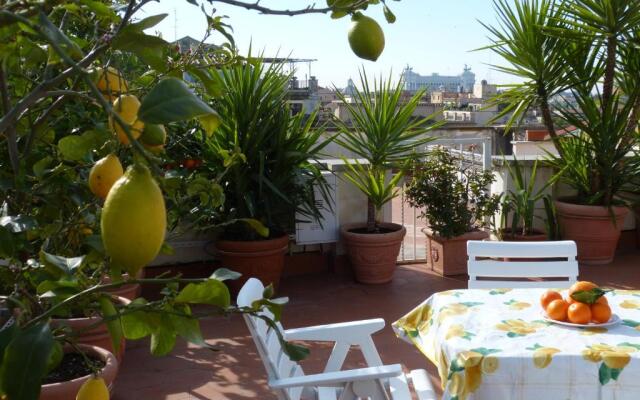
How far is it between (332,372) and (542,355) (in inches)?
24.7

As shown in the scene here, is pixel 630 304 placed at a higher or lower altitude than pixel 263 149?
lower

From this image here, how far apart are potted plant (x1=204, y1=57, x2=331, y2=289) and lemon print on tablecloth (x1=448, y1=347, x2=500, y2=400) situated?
7.96 ft

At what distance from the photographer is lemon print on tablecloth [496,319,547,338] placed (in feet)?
6.42

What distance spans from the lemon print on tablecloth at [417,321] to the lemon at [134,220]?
6.42 ft

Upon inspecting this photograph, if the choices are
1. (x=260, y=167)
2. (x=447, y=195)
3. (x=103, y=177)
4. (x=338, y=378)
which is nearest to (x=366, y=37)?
(x=103, y=177)

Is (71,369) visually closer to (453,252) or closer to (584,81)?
(453,252)

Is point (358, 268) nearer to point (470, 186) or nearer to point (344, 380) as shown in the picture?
point (470, 186)

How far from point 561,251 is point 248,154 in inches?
82.0

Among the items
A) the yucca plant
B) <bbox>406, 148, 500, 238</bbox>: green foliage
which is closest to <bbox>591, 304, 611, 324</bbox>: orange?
the yucca plant

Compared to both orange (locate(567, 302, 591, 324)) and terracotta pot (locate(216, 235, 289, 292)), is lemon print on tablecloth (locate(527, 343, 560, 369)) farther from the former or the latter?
terracotta pot (locate(216, 235, 289, 292))

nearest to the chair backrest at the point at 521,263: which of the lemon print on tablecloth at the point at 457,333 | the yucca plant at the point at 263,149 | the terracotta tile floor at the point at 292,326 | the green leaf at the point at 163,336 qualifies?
the terracotta tile floor at the point at 292,326

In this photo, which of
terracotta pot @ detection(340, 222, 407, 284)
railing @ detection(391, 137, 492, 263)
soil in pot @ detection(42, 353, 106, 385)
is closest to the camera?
soil in pot @ detection(42, 353, 106, 385)

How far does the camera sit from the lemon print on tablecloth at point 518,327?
1.96 m

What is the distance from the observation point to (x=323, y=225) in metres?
4.79
